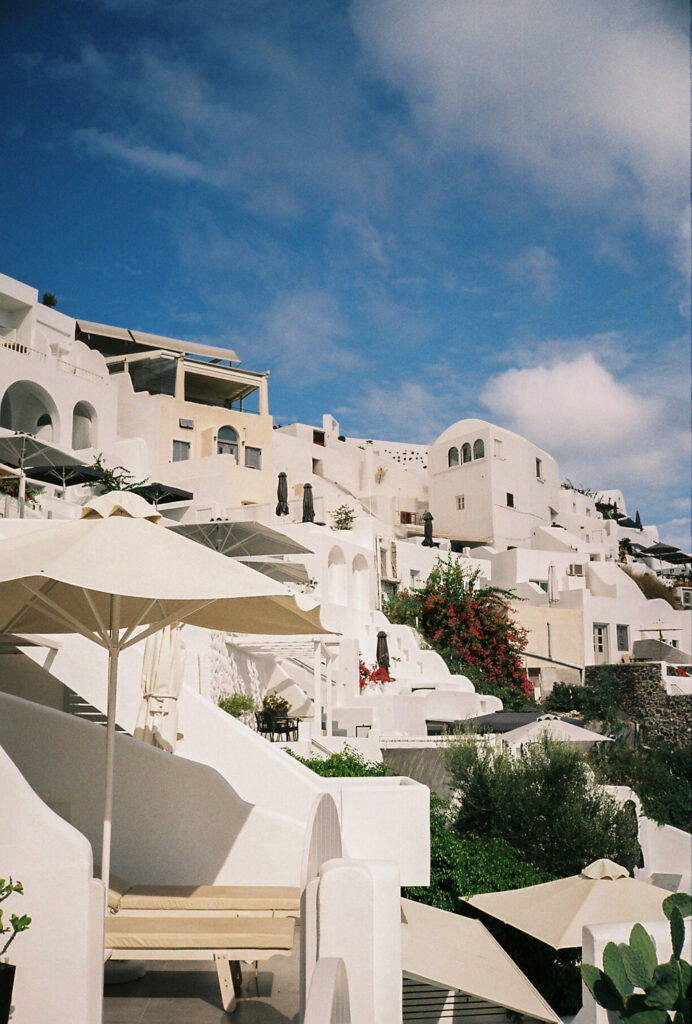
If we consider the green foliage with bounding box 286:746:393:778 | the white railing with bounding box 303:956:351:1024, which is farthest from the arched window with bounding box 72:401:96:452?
the white railing with bounding box 303:956:351:1024

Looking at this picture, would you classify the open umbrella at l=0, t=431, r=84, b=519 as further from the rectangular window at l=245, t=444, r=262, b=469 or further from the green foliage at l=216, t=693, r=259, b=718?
the rectangular window at l=245, t=444, r=262, b=469

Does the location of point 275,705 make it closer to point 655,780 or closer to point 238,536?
point 238,536

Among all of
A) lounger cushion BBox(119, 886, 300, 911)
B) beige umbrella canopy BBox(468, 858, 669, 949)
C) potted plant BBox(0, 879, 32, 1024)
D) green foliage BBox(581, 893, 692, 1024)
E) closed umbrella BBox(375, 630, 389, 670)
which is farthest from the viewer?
closed umbrella BBox(375, 630, 389, 670)

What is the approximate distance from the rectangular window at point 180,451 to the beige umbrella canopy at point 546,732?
61.8ft

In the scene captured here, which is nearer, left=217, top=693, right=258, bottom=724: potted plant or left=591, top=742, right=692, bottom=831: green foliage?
left=217, top=693, right=258, bottom=724: potted plant

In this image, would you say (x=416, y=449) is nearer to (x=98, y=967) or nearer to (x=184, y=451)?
(x=184, y=451)

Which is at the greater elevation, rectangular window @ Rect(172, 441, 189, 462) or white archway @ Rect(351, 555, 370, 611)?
rectangular window @ Rect(172, 441, 189, 462)

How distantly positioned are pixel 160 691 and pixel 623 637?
27817 millimetres

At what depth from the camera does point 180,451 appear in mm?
30422

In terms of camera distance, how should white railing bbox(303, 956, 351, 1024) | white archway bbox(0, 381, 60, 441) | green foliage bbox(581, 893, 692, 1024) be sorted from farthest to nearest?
1. white archway bbox(0, 381, 60, 441)
2. green foliage bbox(581, 893, 692, 1024)
3. white railing bbox(303, 956, 351, 1024)

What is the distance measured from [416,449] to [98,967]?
148 ft

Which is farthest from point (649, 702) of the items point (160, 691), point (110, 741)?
point (110, 741)

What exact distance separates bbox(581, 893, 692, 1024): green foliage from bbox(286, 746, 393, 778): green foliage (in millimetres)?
5867

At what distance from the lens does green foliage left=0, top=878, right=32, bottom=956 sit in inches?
117
